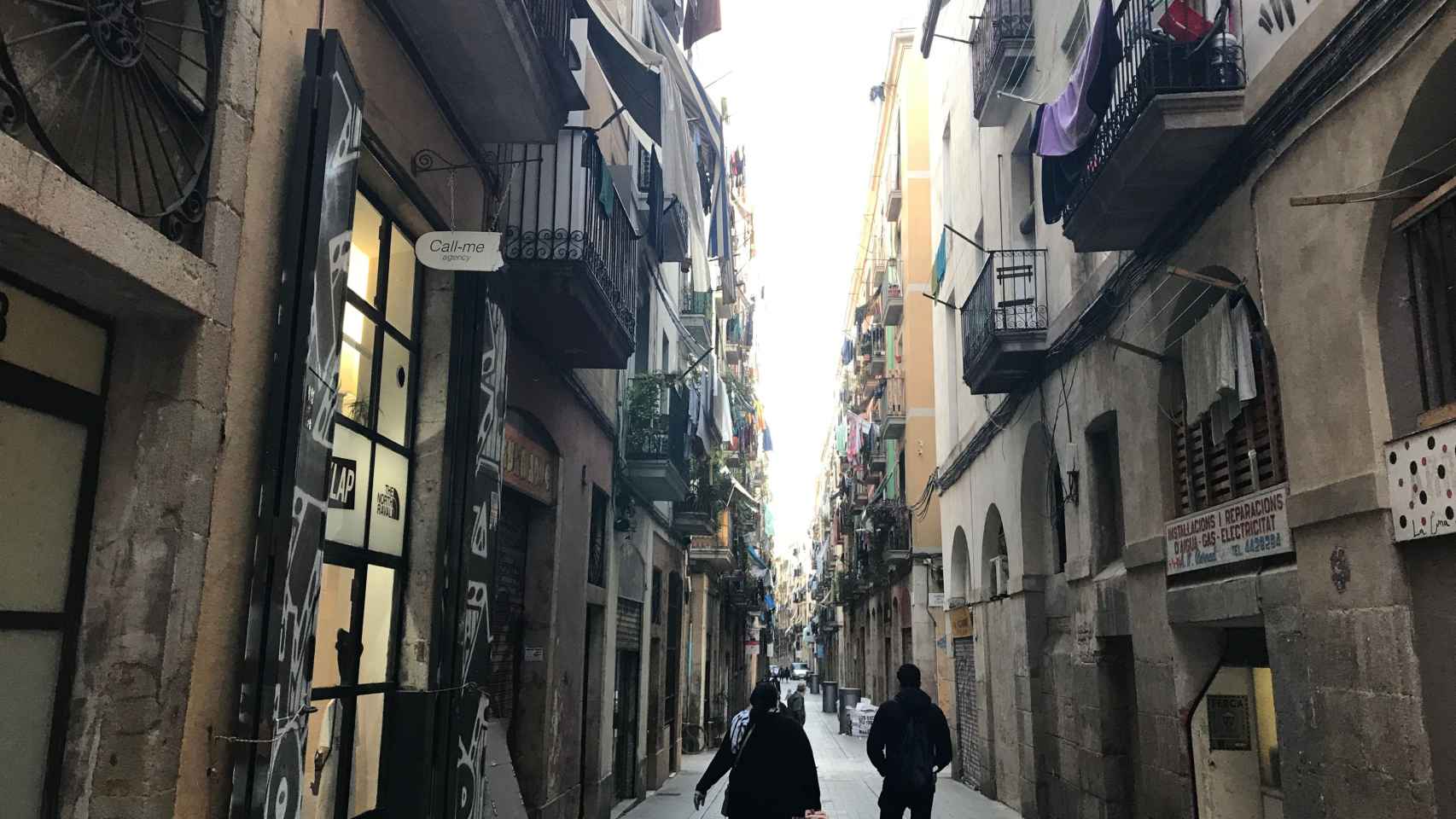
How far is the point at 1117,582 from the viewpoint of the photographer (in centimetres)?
1141

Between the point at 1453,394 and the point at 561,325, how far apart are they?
7.21 m

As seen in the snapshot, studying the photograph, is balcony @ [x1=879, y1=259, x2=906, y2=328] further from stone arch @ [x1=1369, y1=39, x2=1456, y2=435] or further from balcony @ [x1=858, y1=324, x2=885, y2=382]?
stone arch @ [x1=1369, y1=39, x2=1456, y2=435]

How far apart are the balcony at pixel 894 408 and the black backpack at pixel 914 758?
2026 centimetres

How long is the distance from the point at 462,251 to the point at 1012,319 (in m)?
9.60

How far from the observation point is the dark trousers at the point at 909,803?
9328 mm

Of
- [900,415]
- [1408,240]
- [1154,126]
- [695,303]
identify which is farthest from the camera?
[900,415]

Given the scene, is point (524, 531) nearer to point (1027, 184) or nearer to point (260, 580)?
point (260, 580)

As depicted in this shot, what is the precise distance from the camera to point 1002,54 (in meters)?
14.7

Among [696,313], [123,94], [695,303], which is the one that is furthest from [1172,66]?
[695,303]

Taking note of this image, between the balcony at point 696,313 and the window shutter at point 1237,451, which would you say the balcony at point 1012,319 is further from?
the balcony at point 696,313

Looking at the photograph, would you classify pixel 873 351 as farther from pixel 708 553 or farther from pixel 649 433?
pixel 649 433

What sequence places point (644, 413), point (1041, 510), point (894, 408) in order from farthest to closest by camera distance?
point (894, 408) < point (644, 413) < point (1041, 510)

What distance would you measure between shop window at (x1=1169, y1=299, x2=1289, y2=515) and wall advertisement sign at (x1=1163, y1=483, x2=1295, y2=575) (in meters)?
0.23

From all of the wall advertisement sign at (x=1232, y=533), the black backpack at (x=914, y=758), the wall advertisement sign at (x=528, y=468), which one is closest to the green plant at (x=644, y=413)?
the wall advertisement sign at (x=528, y=468)
